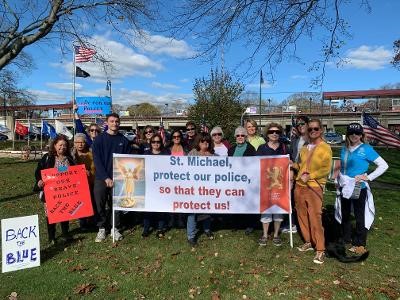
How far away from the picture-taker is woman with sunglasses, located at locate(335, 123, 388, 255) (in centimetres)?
613

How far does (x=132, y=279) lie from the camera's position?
5348 mm

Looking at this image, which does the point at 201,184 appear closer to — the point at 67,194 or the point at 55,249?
the point at 67,194

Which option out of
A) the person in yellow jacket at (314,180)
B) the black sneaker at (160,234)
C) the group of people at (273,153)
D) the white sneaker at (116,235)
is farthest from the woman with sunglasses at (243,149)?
the white sneaker at (116,235)

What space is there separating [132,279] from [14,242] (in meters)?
1.67

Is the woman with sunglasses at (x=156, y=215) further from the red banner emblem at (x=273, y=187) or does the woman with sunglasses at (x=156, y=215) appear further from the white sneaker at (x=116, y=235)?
the red banner emblem at (x=273, y=187)

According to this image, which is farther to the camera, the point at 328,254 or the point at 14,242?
the point at 328,254

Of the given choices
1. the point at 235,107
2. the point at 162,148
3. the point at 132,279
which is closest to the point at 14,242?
the point at 132,279

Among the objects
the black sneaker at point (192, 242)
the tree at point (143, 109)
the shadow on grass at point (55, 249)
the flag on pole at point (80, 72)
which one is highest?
the tree at point (143, 109)

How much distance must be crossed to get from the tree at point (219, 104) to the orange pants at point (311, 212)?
27.9 meters

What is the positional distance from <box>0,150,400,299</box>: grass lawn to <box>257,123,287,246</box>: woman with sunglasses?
0.49ft

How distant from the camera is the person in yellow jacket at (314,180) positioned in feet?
19.6

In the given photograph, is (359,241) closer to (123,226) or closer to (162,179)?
(162,179)

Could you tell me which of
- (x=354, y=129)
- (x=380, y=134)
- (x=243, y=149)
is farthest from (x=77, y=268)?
(x=380, y=134)

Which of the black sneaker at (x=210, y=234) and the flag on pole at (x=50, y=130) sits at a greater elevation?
the flag on pole at (x=50, y=130)
